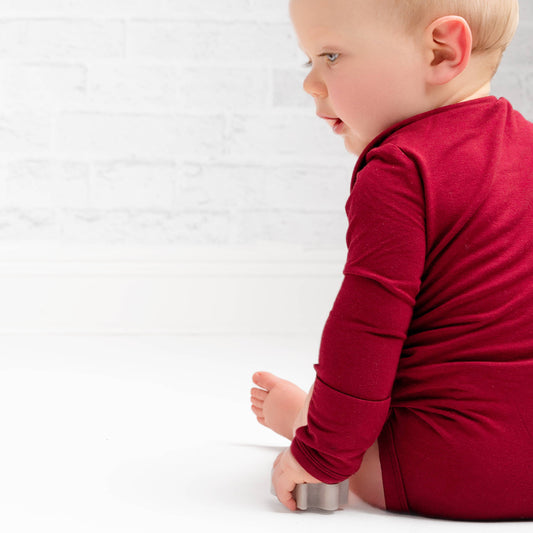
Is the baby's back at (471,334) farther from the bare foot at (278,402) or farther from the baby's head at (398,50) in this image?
the bare foot at (278,402)

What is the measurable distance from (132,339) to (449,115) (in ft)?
4.14

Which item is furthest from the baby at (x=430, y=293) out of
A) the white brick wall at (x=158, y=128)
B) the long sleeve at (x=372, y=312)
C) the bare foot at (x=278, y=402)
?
the white brick wall at (x=158, y=128)

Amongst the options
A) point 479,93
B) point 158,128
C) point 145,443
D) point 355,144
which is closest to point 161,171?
point 158,128

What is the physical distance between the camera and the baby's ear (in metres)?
0.85

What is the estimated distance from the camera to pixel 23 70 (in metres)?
2.00

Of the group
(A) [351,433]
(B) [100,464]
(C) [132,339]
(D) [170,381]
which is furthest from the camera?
(C) [132,339]

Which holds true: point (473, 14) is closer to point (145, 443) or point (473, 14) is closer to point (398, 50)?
point (398, 50)

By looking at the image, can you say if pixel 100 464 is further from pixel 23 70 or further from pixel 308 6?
pixel 23 70

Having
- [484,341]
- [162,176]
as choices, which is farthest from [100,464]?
[162,176]

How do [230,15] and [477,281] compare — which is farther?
[230,15]

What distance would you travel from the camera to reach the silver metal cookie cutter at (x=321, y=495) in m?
0.87

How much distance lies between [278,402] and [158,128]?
1.12 m

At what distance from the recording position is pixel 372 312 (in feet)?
2.63

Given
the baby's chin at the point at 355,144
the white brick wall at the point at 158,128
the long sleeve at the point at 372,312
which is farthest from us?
the white brick wall at the point at 158,128
